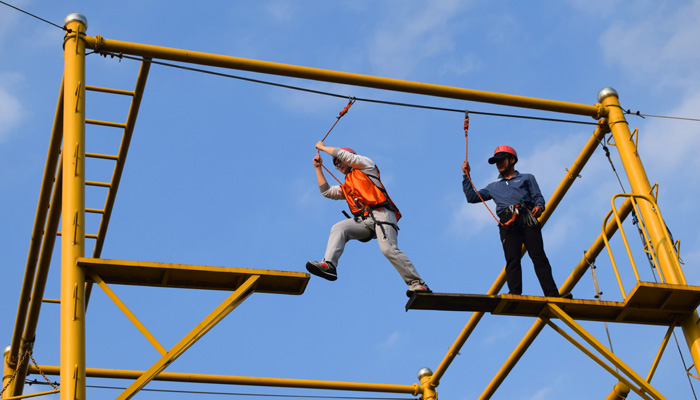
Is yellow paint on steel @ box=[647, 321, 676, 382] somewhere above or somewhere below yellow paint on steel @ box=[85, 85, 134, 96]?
below

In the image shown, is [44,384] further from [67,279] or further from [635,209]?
[635,209]

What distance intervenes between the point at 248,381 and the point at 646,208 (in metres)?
6.67

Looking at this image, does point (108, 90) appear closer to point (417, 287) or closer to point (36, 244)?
point (36, 244)

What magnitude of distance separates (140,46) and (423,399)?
26.9 ft

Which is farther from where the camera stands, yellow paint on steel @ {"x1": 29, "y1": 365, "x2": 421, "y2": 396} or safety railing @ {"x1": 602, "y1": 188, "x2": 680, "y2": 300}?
yellow paint on steel @ {"x1": 29, "y1": 365, "x2": 421, "y2": 396}

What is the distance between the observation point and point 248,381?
14656mm

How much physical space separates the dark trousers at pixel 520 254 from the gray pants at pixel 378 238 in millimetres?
1264

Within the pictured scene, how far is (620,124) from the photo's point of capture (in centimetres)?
1213

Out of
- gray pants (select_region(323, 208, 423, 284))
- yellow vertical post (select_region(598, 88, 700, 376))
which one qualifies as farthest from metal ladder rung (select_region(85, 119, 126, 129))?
yellow vertical post (select_region(598, 88, 700, 376))

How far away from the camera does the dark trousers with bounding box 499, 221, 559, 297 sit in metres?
11.1

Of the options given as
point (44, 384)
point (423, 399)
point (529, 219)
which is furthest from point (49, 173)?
point (423, 399)

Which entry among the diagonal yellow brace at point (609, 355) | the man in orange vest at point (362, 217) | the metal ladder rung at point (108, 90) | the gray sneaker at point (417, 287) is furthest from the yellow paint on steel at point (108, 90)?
the diagonal yellow brace at point (609, 355)

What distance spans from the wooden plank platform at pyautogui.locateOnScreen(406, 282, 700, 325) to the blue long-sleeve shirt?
1.49 meters

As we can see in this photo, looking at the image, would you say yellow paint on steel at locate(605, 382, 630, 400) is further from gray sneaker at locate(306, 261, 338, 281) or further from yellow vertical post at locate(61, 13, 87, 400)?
yellow vertical post at locate(61, 13, 87, 400)
